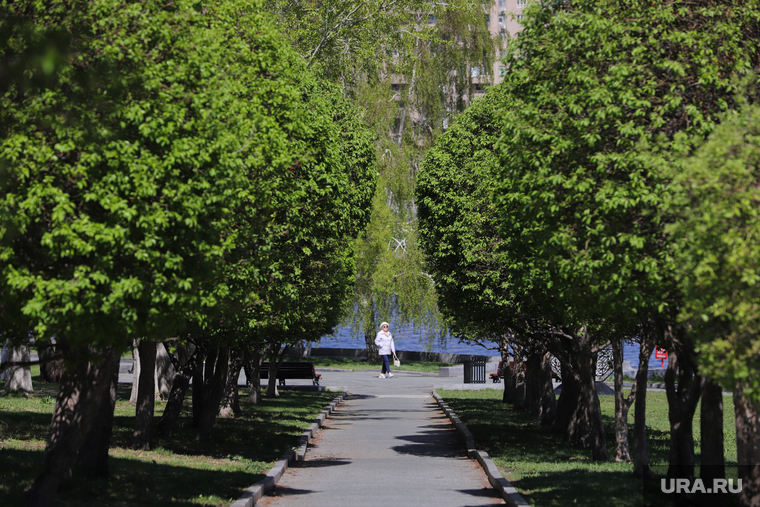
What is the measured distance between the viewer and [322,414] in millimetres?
22969

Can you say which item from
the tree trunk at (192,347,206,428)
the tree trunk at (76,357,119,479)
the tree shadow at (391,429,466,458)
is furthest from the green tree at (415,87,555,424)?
the tree trunk at (76,357,119,479)

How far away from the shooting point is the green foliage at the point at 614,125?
330 inches

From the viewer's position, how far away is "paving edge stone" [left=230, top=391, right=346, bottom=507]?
1045 centimetres

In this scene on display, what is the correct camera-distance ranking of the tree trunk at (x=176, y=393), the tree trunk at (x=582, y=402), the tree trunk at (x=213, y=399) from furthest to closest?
the tree trunk at (x=176, y=393), the tree trunk at (x=213, y=399), the tree trunk at (x=582, y=402)

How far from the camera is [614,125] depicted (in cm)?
890

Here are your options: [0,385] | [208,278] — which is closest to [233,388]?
[0,385]

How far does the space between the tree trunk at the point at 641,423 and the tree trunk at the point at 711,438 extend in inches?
71.6

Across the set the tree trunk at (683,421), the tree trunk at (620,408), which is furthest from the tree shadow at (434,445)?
the tree trunk at (683,421)

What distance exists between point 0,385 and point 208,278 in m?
23.2

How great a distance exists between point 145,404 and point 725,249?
10.3 metres

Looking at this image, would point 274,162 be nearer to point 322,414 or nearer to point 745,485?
point 745,485

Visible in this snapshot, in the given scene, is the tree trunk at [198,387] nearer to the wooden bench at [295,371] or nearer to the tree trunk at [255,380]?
the tree trunk at [255,380]

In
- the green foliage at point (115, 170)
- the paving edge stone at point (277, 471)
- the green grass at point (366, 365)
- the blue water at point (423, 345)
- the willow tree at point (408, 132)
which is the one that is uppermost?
the willow tree at point (408, 132)
